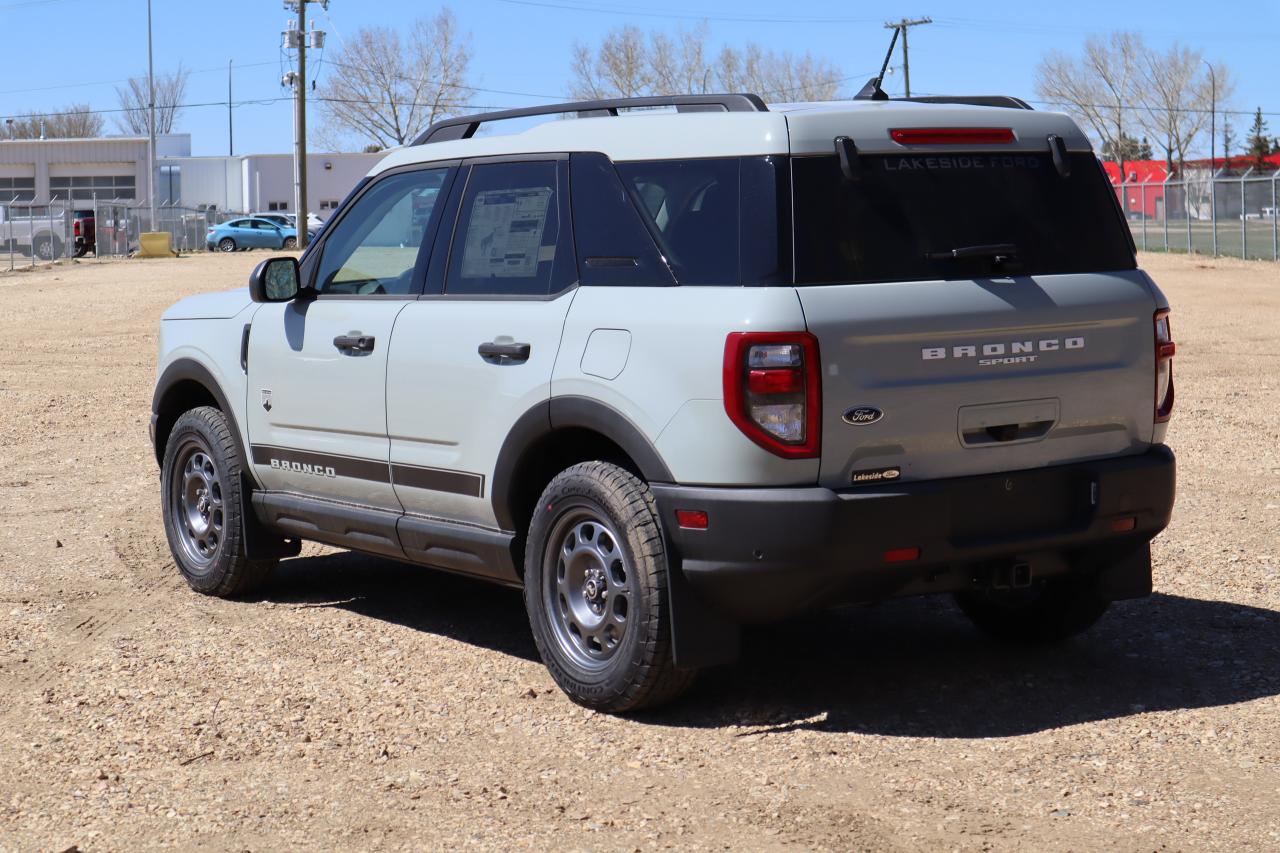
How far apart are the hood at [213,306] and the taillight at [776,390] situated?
10.3 ft

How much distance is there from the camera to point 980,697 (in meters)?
5.72

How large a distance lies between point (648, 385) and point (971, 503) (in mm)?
1113

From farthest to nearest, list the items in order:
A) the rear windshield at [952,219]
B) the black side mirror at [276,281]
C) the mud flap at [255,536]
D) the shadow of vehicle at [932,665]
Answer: the mud flap at [255,536] → the black side mirror at [276,281] → the shadow of vehicle at [932,665] → the rear windshield at [952,219]

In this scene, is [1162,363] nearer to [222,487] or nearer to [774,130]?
[774,130]

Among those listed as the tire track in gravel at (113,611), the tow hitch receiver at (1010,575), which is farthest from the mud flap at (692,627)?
the tire track in gravel at (113,611)

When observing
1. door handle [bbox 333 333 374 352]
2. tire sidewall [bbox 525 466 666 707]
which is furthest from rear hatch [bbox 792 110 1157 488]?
door handle [bbox 333 333 374 352]

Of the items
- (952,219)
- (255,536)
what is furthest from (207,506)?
(952,219)

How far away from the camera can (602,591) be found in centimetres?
555

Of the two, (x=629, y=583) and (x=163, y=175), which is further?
(x=163, y=175)

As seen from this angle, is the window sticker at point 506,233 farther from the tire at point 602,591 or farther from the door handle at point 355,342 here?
the tire at point 602,591

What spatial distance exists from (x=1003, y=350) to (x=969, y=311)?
0.62ft

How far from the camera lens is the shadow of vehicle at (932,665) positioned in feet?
18.1

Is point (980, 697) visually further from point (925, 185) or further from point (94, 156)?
point (94, 156)

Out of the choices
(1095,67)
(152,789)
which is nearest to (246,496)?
(152,789)
